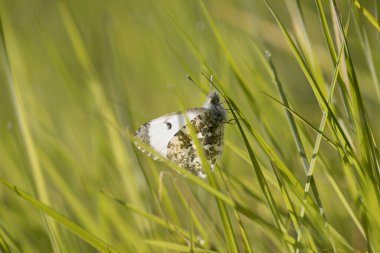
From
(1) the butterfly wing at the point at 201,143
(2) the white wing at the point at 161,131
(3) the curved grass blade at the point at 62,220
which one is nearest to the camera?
(3) the curved grass blade at the point at 62,220

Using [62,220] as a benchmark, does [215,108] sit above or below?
above

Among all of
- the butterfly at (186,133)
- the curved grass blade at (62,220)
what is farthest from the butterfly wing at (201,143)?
the curved grass blade at (62,220)

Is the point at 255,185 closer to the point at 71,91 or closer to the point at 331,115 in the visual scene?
the point at 331,115

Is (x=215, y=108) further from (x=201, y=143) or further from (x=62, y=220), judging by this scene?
(x=62, y=220)

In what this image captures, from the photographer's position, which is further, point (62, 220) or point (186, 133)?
point (186, 133)

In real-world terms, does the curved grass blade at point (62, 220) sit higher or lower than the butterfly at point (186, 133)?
lower

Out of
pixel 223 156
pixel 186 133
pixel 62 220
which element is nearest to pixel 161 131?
pixel 186 133

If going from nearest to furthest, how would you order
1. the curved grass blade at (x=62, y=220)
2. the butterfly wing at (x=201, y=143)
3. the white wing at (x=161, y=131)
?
the curved grass blade at (x=62, y=220) → the butterfly wing at (x=201, y=143) → the white wing at (x=161, y=131)

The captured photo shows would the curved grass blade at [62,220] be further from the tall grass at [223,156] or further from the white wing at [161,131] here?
the white wing at [161,131]
